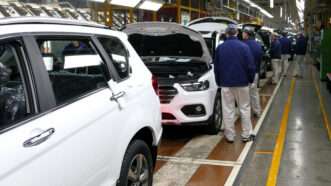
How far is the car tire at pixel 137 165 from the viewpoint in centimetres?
351

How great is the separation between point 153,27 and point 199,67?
108 cm

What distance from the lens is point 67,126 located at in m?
2.70

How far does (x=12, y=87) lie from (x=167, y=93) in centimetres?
435

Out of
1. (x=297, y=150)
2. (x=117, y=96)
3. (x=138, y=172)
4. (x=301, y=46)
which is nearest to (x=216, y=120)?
(x=297, y=150)

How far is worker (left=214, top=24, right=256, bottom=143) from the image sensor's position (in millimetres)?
6586

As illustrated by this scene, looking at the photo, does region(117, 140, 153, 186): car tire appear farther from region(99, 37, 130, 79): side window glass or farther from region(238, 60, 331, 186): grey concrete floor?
region(238, 60, 331, 186): grey concrete floor

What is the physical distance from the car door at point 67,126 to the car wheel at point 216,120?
397 cm

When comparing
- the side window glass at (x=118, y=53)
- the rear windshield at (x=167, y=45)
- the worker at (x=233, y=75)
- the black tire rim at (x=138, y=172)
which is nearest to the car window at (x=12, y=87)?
the side window glass at (x=118, y=53)

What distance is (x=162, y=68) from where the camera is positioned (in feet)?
25.0

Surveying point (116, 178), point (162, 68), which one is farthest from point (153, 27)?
point (116, 178)

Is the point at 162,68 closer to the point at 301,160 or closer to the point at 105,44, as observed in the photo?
the point at 301,160

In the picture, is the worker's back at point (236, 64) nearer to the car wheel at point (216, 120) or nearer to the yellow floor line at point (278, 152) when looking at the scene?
the car wheel at point (216, 120)

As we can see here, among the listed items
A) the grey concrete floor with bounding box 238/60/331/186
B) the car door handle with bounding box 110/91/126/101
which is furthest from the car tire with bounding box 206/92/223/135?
the car door handle with bounding box 110/91/126/101

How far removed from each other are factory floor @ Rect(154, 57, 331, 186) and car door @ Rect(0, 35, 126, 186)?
6.67 feet
